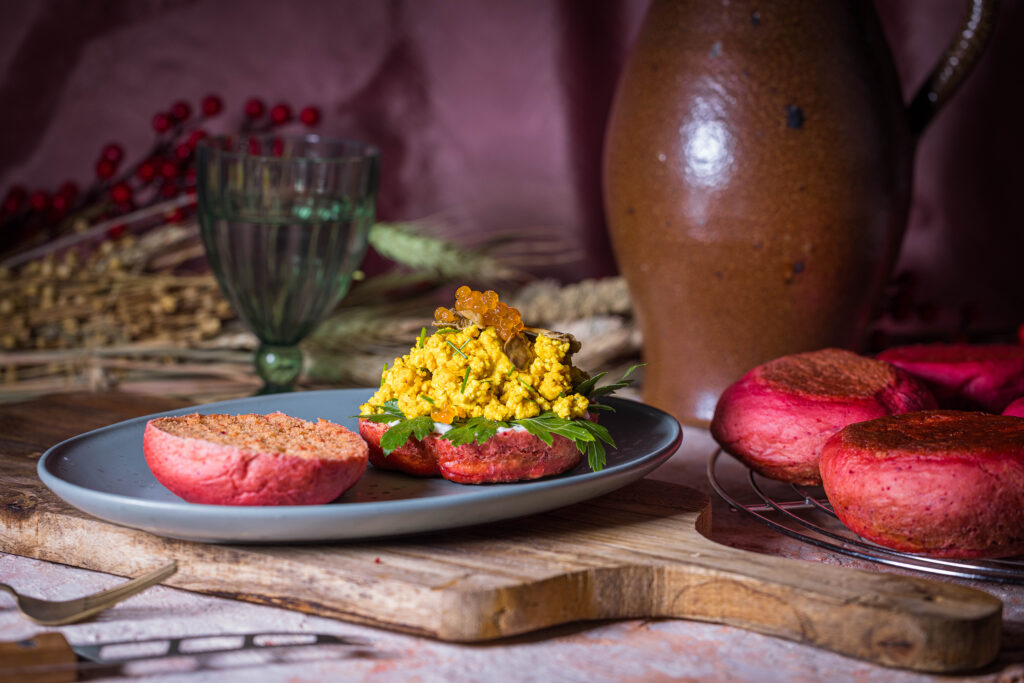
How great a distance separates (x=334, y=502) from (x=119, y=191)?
1317 mm

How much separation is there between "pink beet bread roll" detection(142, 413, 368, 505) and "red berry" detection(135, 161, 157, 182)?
1193 millimetres

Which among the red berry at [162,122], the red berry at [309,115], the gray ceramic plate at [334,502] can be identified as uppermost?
the red berry at [309,115]

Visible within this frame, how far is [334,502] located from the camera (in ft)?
3.51

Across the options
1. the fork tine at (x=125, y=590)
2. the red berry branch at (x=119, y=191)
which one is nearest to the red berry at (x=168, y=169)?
the red berry branch at (x=119, y=191)

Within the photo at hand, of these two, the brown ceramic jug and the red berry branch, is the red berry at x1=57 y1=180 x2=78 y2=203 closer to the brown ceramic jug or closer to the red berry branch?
the red berry branch

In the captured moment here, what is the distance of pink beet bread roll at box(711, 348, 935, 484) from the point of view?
1268mm

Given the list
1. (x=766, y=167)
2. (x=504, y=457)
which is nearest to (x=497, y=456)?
(x=504, y=457)

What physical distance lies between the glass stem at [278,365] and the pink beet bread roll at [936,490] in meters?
0.91

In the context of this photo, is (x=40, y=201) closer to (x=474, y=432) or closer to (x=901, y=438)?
(x=474, y=432)

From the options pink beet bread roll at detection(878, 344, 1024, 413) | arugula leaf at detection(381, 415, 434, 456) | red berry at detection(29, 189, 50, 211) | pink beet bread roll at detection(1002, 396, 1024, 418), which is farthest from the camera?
red berry at detection(29, 189, 50, 211)

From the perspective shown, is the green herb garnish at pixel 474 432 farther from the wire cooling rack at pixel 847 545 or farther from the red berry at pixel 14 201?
the red berry at pixel 14 201

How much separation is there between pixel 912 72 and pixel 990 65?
0.17 meters

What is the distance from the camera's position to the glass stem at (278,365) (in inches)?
67.5

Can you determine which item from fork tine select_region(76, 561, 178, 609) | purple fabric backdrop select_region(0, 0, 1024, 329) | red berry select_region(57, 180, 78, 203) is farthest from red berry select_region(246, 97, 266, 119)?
fork tine select_region(76, 561, 178, 609)
